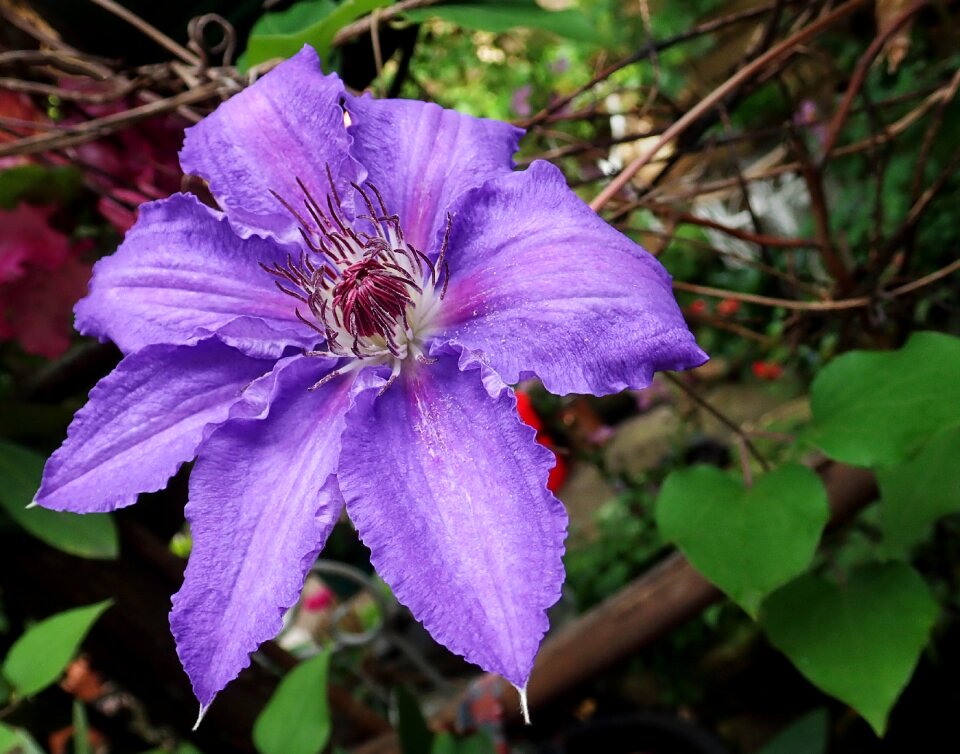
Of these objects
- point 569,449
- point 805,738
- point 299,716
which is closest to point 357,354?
point 569,449

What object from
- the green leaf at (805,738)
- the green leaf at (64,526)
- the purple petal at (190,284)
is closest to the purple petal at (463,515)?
the purple petal at (190,284)

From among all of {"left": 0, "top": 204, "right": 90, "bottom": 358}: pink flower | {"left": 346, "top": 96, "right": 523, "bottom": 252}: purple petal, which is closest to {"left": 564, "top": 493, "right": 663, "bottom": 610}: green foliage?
{"left": 0, "top": 204, "right": 90, "bottom": 358}: pink flower

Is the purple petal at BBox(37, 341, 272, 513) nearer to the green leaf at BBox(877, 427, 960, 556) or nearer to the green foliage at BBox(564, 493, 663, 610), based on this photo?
the green leaf at BBox(877, 427, 960, 556)

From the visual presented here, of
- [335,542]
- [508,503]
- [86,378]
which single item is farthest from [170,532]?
[335,542]

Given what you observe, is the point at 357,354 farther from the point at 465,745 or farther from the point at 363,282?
the point at 465,745

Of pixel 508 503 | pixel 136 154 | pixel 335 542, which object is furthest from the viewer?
pixel 335 542

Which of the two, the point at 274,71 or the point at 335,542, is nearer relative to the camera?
the point at 274,71

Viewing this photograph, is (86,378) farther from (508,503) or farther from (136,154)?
(508,503)
